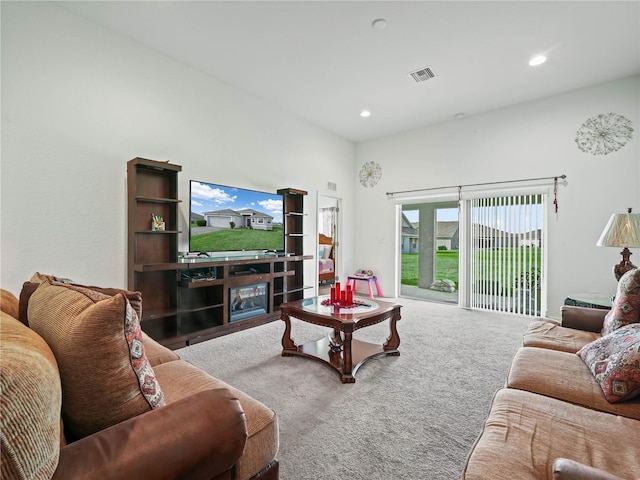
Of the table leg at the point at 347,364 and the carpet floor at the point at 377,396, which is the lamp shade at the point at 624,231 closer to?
the carpet floor at the point at 377,396

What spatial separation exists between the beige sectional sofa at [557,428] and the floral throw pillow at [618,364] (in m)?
0.01

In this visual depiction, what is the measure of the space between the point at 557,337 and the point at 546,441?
1298mm

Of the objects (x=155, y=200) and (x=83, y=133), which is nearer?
(x=83, y=133)

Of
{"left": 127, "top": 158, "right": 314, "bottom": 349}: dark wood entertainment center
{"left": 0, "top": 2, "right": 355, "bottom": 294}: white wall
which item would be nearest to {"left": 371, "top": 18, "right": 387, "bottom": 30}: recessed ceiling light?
{"left": 0, "top": 2, "right": 355, "bottom": 294}: white wall

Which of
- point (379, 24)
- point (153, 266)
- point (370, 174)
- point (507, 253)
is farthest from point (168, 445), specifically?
point (370, 174)

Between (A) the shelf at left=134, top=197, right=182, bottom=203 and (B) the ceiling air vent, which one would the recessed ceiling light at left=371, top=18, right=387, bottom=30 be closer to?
(B) the ceiling air vent

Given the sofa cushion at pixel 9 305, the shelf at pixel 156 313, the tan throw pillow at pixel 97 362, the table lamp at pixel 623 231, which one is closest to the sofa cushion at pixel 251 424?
the tan throw pillow at pixel 97 362

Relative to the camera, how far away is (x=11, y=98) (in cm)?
233

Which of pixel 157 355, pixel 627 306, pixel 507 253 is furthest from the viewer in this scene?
pixel 507 253

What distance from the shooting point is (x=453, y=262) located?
5.15m

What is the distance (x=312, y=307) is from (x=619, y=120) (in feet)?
14.3

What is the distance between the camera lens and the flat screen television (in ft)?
10.8

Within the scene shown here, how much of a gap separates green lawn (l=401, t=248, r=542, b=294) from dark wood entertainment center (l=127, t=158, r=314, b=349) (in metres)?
3.07

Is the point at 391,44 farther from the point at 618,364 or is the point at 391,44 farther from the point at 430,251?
the point at 430,251
